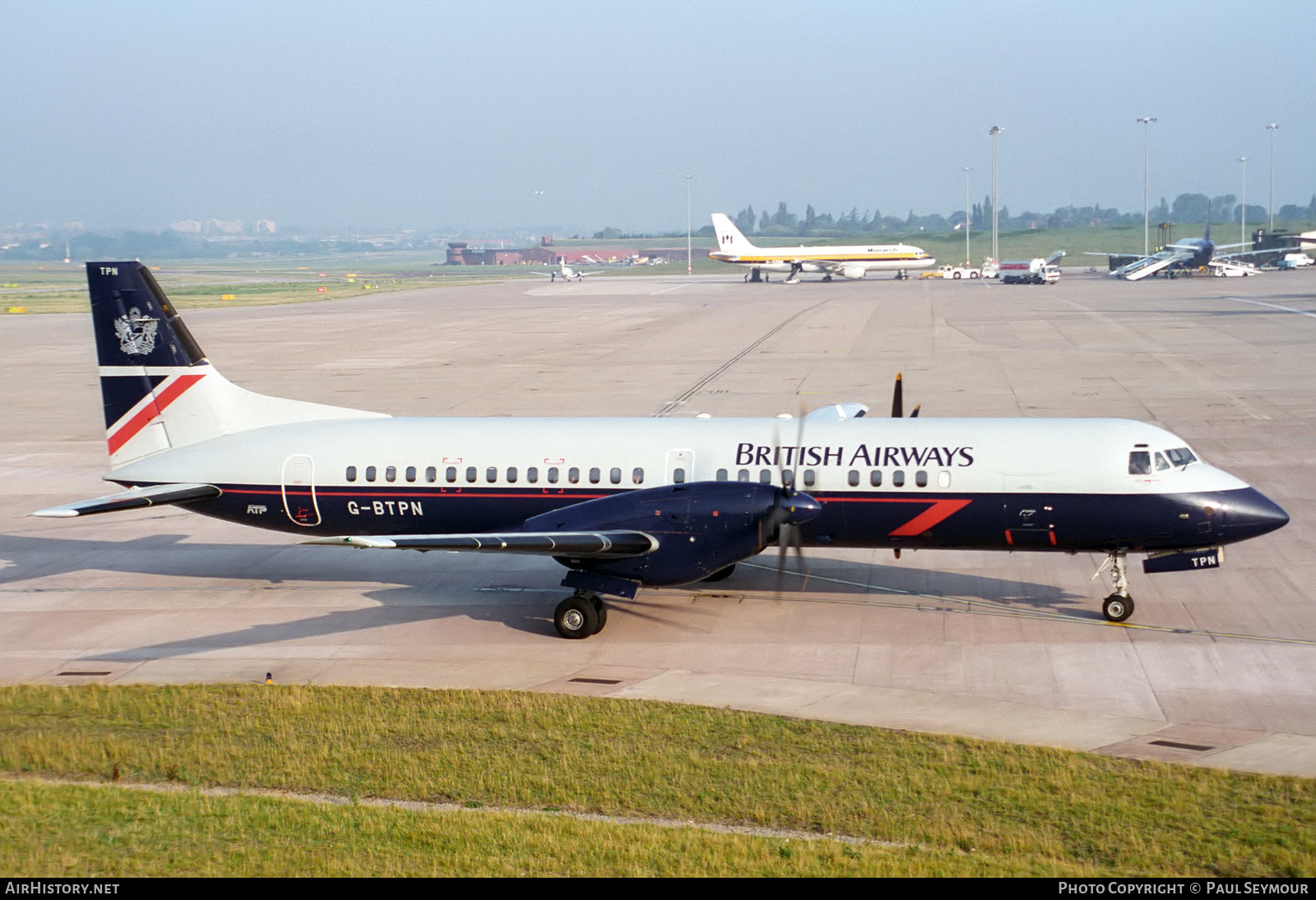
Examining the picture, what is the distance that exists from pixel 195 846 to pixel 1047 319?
2997 inches

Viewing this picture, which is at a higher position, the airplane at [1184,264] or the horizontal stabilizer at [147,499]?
the airplane at [1184,264]

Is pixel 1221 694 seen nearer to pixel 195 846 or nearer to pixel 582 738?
pixel 582 738

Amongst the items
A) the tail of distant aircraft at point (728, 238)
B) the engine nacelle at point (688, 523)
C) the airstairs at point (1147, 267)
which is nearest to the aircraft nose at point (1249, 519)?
the engine nacelle at point (688, 523)

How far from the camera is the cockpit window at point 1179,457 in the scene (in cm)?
2013

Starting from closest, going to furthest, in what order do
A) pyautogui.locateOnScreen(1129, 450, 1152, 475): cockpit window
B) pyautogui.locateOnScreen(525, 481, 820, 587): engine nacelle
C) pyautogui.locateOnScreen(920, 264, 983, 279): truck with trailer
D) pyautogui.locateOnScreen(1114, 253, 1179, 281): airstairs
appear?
1. pyautogui.locateOnScreen(525, 481, 820, 587): engine nacelle
2. pyautogui.locateOnScreen(1129, 450, 1152, 475): cockpit window
3. pyautogui.locateOnScreen(1114, 253, 1179, 281): airstairs
4. pyautogui.locateOnScreen(920, 264, 983, 279): truck with trailer

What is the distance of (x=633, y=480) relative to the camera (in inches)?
842

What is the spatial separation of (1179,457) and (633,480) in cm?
913

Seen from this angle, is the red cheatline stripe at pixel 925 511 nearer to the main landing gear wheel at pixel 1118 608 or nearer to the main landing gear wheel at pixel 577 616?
the main landing gear wheel at pixel 1118 608

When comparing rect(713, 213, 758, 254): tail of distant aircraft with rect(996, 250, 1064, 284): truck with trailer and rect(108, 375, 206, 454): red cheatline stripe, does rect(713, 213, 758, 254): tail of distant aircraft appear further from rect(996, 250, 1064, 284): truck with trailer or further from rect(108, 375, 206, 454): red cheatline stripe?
rect(108, 375, 206, 454): red cheatline stripe

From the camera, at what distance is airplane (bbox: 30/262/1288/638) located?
1944cm

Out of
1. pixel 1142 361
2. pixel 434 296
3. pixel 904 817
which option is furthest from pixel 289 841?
pixel 434 296

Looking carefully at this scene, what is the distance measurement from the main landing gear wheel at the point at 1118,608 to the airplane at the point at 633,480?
0.09 feet

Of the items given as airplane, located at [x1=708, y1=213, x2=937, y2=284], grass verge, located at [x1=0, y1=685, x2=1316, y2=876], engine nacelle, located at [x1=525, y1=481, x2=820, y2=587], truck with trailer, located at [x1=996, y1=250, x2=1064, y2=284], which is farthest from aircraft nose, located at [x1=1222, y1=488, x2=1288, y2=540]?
airplane, located at [x1=708, y1=213, x2=937, y2=284]

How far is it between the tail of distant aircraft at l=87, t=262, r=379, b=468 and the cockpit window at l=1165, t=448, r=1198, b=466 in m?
16.8
